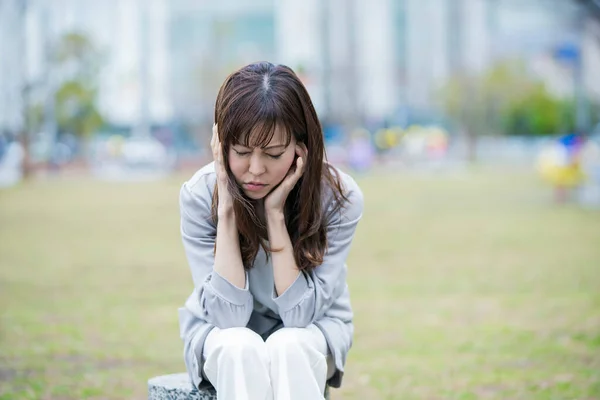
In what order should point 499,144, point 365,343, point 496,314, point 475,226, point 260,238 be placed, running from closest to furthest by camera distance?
point 260,238, point 365,343, point 496,314, point 475,226, point 499,144

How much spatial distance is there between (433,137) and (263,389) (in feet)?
108

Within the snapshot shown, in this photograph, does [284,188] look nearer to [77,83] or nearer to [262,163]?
[262,163]

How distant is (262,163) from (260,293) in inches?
17.1

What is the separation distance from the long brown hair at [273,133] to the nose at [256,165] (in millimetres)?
45

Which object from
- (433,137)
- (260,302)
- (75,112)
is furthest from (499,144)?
(260,302)

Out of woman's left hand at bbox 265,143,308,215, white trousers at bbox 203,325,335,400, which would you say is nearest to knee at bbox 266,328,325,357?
white trousers at bbox 203,325,335,400

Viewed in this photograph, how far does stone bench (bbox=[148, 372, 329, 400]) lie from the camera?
113 inches

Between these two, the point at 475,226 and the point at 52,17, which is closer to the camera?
the point at 475,226

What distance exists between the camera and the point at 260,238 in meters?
2.95

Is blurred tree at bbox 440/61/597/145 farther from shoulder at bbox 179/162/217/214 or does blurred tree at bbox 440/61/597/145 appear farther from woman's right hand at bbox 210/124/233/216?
woman's right hand at bbox 210/124/233/216

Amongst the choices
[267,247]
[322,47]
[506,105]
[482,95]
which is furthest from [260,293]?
[322,47]

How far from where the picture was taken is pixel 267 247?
9.71ft

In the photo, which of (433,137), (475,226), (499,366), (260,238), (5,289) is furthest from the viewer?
(433,137)

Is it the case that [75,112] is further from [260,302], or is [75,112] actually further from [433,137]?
[260,302]
